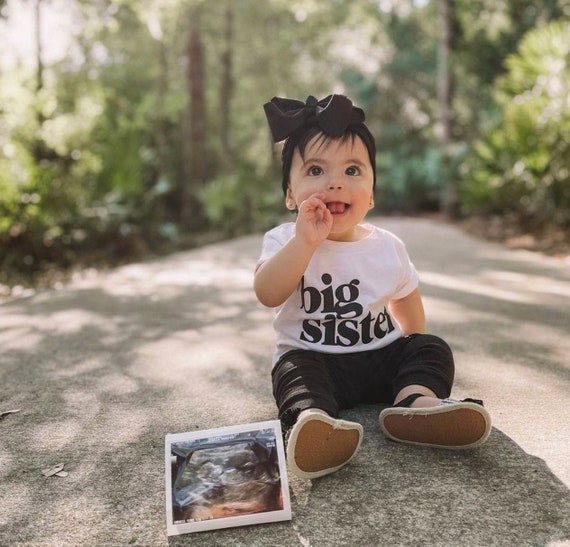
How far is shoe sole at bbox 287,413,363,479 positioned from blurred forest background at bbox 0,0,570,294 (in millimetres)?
5032

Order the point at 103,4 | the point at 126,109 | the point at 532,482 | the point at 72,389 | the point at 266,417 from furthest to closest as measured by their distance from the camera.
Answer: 1. the point at 126,109
2. the point at 103,4
3. the point at 72,389
4. the point at 266,417
5. the point at 532,482

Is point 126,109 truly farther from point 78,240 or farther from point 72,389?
point 72,389

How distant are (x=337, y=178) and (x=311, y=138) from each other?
15 centimetres

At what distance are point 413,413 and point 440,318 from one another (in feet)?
6.25

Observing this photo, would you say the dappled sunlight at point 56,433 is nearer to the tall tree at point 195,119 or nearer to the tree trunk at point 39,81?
the tree trunk at point 39,81

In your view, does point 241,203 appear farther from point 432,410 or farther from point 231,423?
point 432,410

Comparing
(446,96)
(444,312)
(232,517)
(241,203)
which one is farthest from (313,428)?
(446,96)

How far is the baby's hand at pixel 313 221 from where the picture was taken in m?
1.96

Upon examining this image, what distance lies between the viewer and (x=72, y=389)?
246 centimetres

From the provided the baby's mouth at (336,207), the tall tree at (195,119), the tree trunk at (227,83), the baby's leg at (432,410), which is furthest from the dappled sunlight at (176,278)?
the tree trunk at (227,83)

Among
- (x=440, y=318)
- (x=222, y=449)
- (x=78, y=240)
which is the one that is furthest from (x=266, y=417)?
(x=78, y=240)

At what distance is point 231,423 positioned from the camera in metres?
2.05

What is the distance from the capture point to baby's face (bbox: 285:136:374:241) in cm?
206

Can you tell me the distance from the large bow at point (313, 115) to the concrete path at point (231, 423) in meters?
0.91
